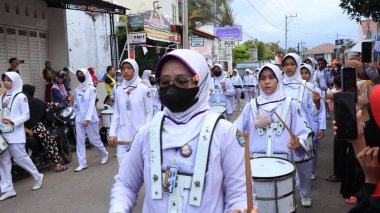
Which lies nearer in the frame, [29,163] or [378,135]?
[378,135]

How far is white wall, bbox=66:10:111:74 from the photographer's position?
15.0 metres

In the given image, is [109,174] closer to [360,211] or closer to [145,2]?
[360,211]

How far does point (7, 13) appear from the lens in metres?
11.7

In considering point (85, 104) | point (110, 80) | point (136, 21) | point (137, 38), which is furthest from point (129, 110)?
point (136, 21)

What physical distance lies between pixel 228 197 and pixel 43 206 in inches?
180

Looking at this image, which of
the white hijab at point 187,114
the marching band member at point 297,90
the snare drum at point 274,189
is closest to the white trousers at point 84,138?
the marching band member at point 297,90

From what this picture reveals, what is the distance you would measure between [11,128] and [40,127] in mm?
1318

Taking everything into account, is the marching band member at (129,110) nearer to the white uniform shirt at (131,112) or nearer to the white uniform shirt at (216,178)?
the white uniform shirt at (131,112)

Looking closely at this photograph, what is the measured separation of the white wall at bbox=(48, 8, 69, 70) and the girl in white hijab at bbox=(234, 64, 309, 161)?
11.0 metres

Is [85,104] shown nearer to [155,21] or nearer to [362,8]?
[362,8]

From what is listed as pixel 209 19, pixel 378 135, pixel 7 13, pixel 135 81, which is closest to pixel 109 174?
pixel 135 81

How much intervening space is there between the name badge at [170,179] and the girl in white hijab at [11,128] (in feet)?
16.4

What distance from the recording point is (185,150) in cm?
220

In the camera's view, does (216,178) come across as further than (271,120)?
No
